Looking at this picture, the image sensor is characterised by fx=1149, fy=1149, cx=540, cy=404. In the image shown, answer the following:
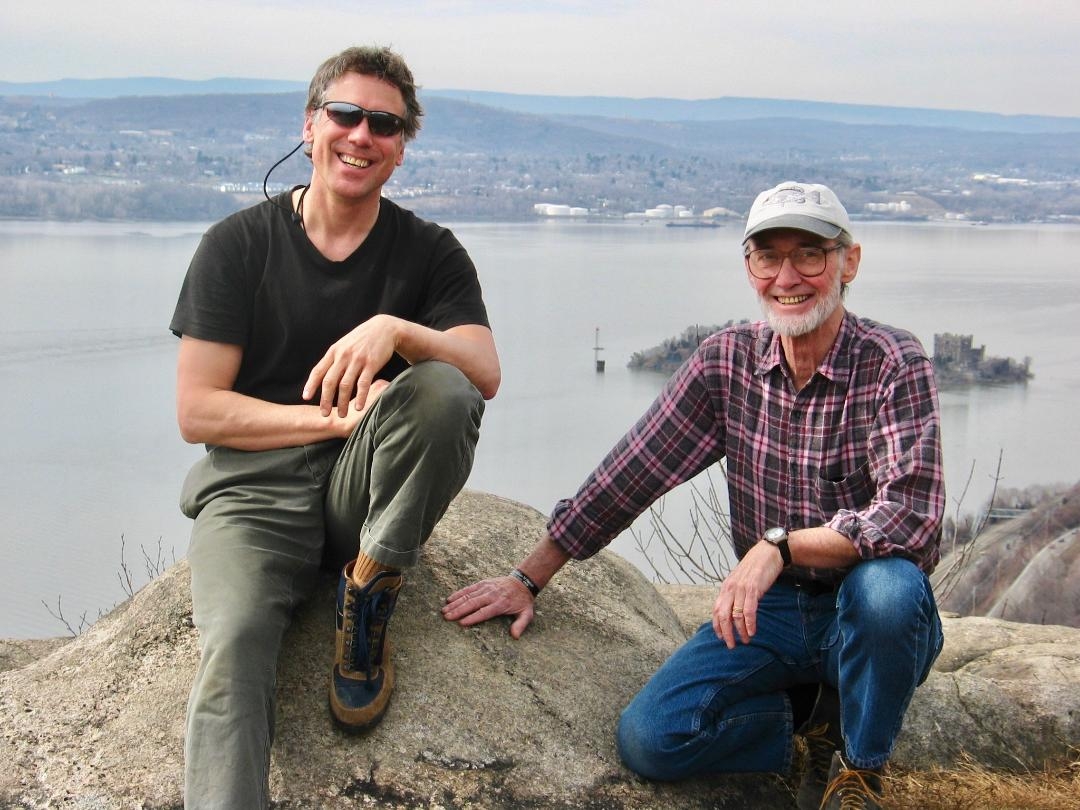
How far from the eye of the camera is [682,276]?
6053 centimetres

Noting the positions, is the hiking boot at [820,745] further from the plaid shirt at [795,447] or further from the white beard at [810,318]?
the white beard at [810,318]

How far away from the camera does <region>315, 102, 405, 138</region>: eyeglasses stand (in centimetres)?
320

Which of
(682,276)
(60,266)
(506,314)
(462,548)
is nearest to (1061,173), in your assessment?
(682,276)

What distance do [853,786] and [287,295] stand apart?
1975 millimetres

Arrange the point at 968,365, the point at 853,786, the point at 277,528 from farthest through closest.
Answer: the point at 968,365 → the point at 277,528 → the point at 853,786

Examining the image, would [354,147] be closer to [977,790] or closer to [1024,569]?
[977,790]

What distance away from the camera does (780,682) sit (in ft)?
10.5

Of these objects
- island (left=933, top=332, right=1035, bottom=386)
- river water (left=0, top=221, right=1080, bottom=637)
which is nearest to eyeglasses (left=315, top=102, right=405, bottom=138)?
river water (left=0, top=221, right=1080, bottom=637)

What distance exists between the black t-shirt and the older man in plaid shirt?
2.60 feet

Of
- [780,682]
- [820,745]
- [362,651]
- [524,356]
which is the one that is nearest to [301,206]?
[362,651]

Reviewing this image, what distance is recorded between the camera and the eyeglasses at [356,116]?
320 cm

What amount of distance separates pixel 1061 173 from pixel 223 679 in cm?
6964

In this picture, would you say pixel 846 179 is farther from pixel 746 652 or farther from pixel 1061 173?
pixel 746 652

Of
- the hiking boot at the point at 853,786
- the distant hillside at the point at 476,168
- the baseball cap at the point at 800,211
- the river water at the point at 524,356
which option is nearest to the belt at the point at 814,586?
the hiking boot at the point at 853,786
